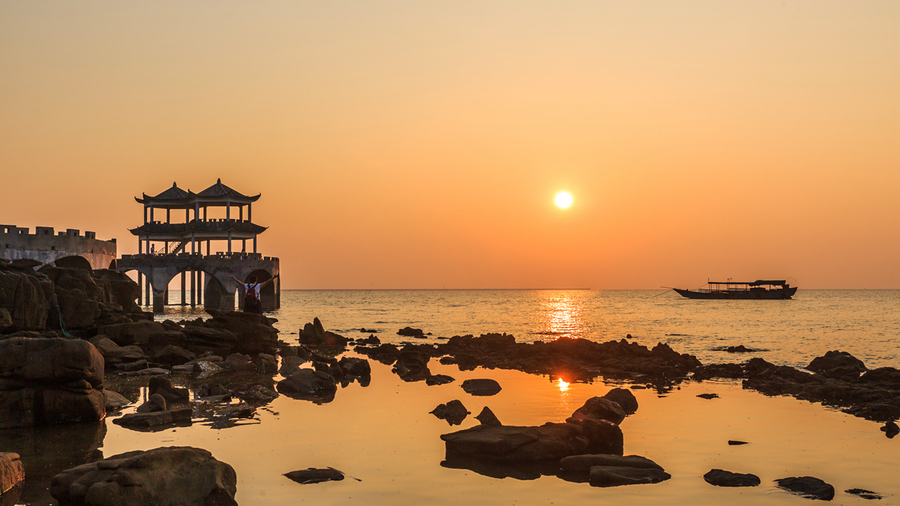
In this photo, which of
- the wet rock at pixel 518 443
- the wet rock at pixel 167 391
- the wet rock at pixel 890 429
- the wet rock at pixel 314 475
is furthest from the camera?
the wet rock at pixel 167 391

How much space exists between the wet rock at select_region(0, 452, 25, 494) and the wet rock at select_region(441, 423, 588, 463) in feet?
22.5

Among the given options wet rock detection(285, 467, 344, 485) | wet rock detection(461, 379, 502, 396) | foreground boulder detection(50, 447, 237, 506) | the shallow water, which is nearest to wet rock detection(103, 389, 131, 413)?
the shallow water

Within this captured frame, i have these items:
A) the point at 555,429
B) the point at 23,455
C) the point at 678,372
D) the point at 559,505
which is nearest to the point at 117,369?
the point at 23,455

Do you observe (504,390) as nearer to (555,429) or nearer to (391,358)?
(555,429)

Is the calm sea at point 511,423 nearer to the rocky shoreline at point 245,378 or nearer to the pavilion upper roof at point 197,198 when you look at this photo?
the rocky shoreline at point 245,378

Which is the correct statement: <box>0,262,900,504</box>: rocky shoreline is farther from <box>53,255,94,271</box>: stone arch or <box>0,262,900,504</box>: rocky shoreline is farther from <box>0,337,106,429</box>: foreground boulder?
<box>53,255,94,271</box>: stone arch

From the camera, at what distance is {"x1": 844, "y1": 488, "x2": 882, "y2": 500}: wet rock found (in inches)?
421

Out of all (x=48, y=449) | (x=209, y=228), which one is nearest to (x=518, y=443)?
(x=48, y=449)

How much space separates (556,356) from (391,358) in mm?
7550

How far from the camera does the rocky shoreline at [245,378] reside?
11.7 metres

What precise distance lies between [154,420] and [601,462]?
9.34 m

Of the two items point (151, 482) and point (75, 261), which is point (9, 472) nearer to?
point (151, 482)

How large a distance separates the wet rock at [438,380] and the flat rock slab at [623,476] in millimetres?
12030

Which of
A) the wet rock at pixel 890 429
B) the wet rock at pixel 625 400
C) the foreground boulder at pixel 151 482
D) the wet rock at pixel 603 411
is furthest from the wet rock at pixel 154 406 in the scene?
the wet rock at pixel 890 429
